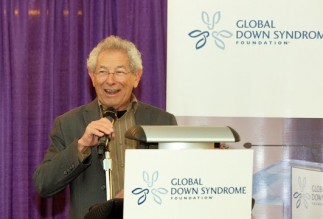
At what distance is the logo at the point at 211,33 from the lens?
3311mm

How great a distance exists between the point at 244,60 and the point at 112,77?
1.15 m

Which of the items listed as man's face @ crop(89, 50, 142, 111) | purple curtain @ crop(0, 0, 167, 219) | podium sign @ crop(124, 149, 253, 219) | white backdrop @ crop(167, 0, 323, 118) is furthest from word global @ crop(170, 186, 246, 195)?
purple curtain @ crop(0, 0, 167, 219)

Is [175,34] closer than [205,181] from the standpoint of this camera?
No

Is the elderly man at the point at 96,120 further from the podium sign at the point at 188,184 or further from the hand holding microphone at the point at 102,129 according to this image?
the podium sign at the point at 188,184

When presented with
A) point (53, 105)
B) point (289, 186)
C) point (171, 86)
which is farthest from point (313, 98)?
point (53, 105)

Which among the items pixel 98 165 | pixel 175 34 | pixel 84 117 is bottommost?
pixel 98 165

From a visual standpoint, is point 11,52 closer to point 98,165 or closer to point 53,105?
point 53,105

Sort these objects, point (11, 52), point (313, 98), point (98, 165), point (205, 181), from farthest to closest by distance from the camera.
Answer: point (11, 52)
point (313, 98)
point (98, 165)
point (205, 181)

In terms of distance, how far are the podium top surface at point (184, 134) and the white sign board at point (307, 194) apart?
216cm

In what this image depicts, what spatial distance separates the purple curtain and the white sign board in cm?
108

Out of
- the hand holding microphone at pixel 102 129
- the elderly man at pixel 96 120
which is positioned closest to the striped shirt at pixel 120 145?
the elderly man at pixel 96 120

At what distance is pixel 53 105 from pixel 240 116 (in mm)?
1347

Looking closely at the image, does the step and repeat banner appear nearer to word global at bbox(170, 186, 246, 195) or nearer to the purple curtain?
the purple curtain

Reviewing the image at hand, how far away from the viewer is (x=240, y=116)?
332 centimetres
